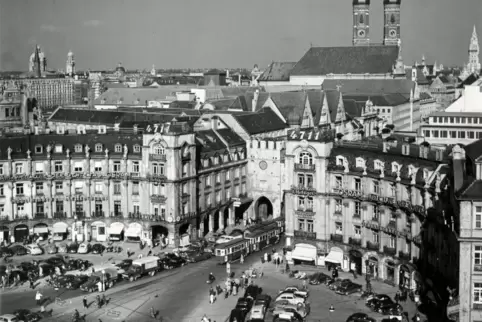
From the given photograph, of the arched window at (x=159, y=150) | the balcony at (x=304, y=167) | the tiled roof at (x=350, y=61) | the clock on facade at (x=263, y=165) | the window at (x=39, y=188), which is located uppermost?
the tiled roof at (x=350, y=61)

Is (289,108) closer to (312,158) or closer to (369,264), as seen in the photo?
(312,158)

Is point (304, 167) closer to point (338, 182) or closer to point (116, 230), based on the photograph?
point (338, 182)

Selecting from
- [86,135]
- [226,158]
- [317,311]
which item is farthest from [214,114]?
[317,311]

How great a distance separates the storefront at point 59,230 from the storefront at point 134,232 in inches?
Answer: 302

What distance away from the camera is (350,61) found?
639ft

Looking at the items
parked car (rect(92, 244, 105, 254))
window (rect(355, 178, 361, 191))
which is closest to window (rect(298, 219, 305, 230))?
window (rect(355, 178, 361, 191))

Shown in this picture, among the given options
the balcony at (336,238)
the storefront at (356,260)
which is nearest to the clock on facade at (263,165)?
the balcony at (336,238)

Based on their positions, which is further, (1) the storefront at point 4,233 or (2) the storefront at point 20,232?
(2) the storefront at point 20,232

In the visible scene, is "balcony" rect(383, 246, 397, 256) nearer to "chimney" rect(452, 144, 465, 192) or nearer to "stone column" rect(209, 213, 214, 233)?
"chimney" rect(452, 144, 465, 192)

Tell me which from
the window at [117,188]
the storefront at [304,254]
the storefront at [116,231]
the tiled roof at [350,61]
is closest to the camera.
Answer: the storefront at [304,254]

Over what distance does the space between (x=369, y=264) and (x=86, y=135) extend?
41.3m

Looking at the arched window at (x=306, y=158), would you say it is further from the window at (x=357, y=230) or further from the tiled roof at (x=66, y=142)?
the tiled roof at (x=66, y=142)

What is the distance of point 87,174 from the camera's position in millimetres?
93000

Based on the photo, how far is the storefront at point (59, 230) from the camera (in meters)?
91.9
